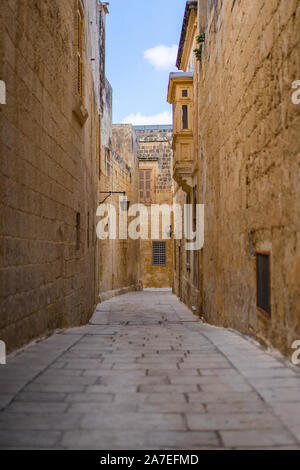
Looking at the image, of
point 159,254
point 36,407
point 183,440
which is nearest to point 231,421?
point 183,440

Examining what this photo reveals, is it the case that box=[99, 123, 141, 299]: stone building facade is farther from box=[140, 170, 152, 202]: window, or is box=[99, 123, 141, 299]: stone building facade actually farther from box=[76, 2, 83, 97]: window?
box=[76, 2, 83, 97]: window

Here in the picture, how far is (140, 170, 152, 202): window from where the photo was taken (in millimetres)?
29108

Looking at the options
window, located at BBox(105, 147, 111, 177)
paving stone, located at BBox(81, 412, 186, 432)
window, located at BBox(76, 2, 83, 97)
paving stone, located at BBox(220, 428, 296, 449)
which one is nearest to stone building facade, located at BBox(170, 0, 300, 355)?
paving stone, located at BBox(220, 428, 296, 449)

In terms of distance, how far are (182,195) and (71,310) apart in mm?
9834

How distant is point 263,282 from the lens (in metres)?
5.00

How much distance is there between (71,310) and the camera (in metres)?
7.43

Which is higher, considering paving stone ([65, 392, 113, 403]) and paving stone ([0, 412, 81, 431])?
paving stone ([0, 412, 81, 431])

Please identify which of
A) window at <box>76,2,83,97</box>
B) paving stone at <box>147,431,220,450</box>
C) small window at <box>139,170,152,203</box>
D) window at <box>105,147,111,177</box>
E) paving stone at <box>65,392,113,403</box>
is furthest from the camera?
small window at <box>139,170,152,203</box>

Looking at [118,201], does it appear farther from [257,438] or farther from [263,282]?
[257,438]

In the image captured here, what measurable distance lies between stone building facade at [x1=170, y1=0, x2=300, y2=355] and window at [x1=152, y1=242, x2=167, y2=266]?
61.2ft

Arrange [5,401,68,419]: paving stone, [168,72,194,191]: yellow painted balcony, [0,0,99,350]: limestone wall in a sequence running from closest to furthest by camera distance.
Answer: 1. [5,401,68,419]: paving stone
2. [0,0,99,350]: limestone wall
3. [168,72,194,191]: yellow painted balcony

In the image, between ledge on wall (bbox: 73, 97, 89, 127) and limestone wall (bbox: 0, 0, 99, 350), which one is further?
ledge on wall (bbox: 73, 97, 89, 127)
